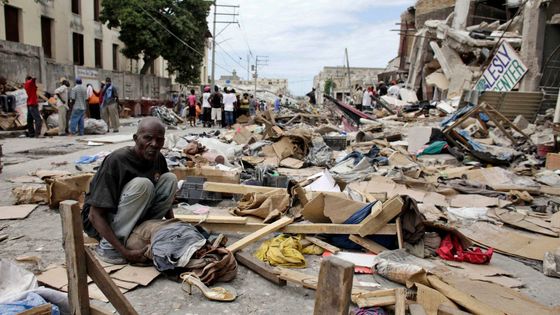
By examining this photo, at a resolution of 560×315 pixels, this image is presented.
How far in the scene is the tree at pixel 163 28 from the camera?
1067 inches

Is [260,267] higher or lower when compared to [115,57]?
lower

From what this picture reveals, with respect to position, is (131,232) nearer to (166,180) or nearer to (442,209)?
(166,180)

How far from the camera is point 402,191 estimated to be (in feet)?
19.0

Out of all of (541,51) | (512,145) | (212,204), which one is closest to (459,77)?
(541,51)

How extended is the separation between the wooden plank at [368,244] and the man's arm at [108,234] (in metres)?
1.82

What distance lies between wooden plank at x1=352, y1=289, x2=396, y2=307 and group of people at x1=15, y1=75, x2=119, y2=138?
33.7 feet

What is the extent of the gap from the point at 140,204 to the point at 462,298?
2346mm

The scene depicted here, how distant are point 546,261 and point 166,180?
3371mm

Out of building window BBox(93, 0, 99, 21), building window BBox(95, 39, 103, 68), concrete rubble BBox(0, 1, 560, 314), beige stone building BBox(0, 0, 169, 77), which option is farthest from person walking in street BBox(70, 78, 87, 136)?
building window BBox(95, 39, 103, 68)

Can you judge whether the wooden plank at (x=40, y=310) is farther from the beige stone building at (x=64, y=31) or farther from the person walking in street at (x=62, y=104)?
the beige stone building at (x=64, y=31)

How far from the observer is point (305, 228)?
12.7ft

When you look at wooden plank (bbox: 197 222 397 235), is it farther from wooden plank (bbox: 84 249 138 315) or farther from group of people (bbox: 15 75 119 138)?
group of people (bbox: 15 75 119 138)

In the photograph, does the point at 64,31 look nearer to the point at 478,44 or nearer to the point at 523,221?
the point at 478,44

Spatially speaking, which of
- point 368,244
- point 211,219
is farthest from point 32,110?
point 368,244
